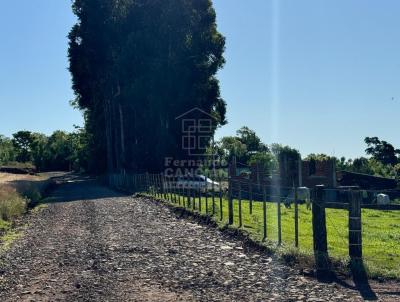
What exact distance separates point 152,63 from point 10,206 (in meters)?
21.1

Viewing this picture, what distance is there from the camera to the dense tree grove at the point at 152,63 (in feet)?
135

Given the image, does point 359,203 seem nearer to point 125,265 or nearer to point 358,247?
point 358,247

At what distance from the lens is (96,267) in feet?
32.3

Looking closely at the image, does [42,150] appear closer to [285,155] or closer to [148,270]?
[285,155]

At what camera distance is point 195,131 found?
4162 centimetres

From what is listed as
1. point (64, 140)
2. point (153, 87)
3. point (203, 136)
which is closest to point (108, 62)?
point (153, 87)

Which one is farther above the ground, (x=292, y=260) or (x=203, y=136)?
(x=203, y=136)

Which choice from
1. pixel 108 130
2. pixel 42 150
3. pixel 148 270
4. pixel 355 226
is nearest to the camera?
pixel 355 226

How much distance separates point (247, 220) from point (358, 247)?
776 cm

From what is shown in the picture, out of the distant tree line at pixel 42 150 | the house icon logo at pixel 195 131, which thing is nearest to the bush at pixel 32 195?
the house icon logo at pixel 195 131

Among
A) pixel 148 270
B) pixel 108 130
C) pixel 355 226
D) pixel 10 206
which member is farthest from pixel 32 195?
pixel 355 226

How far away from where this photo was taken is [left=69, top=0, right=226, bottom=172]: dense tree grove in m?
41.0

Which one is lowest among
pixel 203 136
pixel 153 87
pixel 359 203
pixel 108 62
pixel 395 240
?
pixel 395 240

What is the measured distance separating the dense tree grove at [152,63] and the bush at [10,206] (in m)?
17.1
